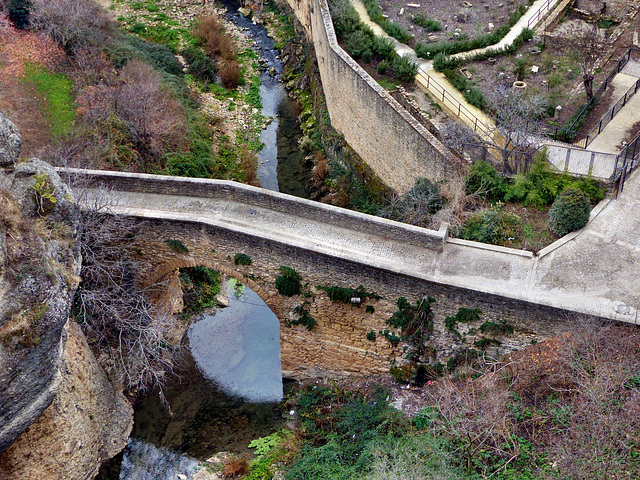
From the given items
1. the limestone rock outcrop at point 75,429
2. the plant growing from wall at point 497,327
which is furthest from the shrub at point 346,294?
the limestone rock outcrop at point 75,429

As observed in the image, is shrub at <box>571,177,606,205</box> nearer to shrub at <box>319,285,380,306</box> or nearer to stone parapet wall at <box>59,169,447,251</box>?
stone parapet wall at <box>59,169,447,251</box>

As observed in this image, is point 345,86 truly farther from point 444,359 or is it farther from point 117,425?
point 117,425

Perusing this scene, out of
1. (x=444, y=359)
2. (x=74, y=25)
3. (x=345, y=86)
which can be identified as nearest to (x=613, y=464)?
(x=444, y=359)

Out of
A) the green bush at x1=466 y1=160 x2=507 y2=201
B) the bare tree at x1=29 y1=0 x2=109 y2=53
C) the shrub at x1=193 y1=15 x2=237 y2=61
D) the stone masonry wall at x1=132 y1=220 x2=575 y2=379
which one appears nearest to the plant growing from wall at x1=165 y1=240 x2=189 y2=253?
the stone masonry wall at x1=132 y1=220 x2=575 y2=379

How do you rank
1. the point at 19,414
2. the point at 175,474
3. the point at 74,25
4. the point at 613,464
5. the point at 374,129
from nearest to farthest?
1. the point at 613,464
2. the point at 19,414
3. the point at 175,474
4. the point at 374,129
5. the point at 74,25

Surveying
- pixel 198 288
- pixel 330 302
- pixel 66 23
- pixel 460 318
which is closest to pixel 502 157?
→ pixel 460 318

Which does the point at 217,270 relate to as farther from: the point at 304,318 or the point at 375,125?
the point at 375,125

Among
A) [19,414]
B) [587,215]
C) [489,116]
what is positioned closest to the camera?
[19,414]
